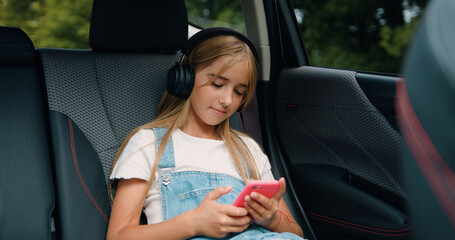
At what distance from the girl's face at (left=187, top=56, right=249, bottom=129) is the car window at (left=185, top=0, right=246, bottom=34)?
2.99 feet

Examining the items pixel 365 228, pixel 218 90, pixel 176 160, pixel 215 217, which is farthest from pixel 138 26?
pixel 365 228

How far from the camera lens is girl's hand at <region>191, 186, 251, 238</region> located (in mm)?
1134

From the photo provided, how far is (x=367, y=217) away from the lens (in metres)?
1.57

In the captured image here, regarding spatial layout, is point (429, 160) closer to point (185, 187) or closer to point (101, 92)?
point (185, 187)

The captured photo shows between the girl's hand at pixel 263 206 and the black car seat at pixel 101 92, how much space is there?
0.48 m

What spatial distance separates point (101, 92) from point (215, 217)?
649 millimetres

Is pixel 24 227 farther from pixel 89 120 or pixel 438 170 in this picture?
pixel 438 170

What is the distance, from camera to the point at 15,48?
4.62 ft

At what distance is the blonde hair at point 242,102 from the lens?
1.42 metres

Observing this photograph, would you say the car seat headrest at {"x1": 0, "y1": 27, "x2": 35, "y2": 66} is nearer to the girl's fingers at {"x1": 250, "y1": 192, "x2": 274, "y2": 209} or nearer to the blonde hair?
the blonde hair

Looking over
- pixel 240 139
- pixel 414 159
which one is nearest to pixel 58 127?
pixel 240 139

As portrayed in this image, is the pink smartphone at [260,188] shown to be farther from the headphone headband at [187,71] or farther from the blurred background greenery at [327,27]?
the blurred background greenery at [327,27]

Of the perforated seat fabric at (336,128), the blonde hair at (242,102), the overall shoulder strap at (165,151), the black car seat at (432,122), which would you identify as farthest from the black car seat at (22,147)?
the black car seat at (432,122)

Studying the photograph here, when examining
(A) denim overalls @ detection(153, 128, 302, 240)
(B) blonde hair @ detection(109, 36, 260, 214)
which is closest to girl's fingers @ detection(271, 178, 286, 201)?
(A) denim overalls @ detection(153, 128, 302, 240)
